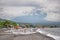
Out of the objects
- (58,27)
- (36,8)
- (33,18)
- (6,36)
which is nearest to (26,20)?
(33,18)

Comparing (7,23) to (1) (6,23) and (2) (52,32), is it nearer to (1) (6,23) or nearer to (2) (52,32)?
(1) (6,23)

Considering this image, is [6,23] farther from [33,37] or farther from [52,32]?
[52,32]

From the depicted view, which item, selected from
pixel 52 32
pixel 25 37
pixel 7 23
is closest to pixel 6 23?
pixel 7 23

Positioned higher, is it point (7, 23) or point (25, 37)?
point (7, 23)

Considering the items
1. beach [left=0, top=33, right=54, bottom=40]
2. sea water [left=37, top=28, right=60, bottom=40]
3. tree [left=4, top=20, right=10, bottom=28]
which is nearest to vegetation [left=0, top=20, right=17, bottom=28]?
tree [left=4, top=20, right=10, bottom=28]

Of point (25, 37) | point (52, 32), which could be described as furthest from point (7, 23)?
point (52, 32)

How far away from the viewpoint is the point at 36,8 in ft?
6.58

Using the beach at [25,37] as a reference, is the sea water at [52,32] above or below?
above

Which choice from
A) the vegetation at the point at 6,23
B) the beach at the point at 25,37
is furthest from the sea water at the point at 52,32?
the vegetation at the point at 6,23

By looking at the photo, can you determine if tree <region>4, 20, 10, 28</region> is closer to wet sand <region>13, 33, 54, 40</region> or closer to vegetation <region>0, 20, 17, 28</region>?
vegetation <region>0, 20, 17, 28</region>

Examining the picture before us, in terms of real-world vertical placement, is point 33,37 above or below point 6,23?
below

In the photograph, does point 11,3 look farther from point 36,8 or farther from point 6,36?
point 6,36

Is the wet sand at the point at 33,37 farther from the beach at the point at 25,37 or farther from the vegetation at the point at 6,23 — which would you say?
the vegetation at the point at 6,23

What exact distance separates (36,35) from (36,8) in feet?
1.47
